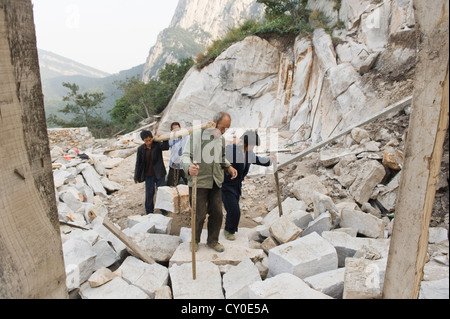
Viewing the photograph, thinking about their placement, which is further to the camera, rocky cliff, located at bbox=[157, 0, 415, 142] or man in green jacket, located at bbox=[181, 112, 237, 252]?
rocky cliff, located at bbox=[157, 0, 415, 142]

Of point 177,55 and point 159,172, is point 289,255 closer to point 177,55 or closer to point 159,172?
point 159,172

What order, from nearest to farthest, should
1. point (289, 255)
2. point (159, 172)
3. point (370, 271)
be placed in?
point (370, 271), point (289, 255), point (159, 172)

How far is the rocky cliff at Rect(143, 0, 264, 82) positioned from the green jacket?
61068 mm

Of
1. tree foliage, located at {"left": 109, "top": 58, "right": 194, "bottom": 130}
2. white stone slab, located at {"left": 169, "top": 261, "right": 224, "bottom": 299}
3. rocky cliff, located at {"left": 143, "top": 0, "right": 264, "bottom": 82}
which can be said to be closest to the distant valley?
rocky cliff, located at {"left": 143, "top": 0, "right": 264, "bottom": 82}

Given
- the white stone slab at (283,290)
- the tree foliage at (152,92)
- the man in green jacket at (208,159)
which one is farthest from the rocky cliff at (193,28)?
the white stone slab at (283,290)

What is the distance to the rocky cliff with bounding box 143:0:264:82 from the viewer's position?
65.9 meters

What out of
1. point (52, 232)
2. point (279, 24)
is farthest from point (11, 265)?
point (279, 24)

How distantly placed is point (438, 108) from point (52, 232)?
199 cm

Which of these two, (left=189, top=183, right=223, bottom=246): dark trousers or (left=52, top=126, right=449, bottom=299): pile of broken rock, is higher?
(left=189, top=183, right=223, bottom=246): dark trousers

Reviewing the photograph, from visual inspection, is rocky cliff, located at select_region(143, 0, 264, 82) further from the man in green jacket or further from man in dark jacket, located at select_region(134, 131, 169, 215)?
the man in green jacket

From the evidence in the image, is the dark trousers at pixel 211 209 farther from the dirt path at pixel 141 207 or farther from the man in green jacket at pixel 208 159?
the dirt path at pixel 141 207

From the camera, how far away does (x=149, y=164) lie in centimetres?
473

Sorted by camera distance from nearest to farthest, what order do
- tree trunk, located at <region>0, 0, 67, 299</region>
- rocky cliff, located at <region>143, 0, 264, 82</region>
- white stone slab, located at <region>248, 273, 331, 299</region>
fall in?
tree trunk, located at <region>0, 0, 67, 299</region>
white stone slab, located at <region>248, 273, 331, 299</region>
rocky cliff, located at <region>143, 0, 264, 82</region>

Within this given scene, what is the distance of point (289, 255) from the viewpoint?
2.60 metres
